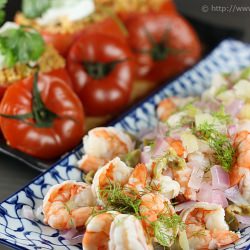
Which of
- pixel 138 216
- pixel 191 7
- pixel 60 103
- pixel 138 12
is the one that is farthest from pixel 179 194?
pixel 191 7

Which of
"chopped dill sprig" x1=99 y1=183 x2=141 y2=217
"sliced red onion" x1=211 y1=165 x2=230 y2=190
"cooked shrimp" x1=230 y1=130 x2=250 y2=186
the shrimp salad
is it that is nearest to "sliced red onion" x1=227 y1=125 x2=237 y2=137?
the shrimp salad

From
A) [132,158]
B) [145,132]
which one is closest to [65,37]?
[145,132]

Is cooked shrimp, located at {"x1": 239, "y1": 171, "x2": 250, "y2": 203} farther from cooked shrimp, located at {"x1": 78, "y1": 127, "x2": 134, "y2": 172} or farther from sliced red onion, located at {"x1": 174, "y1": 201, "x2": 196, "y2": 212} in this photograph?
cooked shrimp, located at {"x1": 78, "y1": 127, "x2": 134, "y2": 172}

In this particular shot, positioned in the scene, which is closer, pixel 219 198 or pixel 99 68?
pixel 219 198

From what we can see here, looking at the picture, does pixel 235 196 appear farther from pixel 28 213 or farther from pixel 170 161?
pixel 28 213

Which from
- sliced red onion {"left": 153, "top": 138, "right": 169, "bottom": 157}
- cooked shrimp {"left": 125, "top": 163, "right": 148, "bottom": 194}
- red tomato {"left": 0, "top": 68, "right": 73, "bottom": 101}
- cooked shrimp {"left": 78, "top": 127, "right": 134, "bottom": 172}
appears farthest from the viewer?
red tomato {"left": 0, "top": 68, "right": 73, "bottom": 101}
